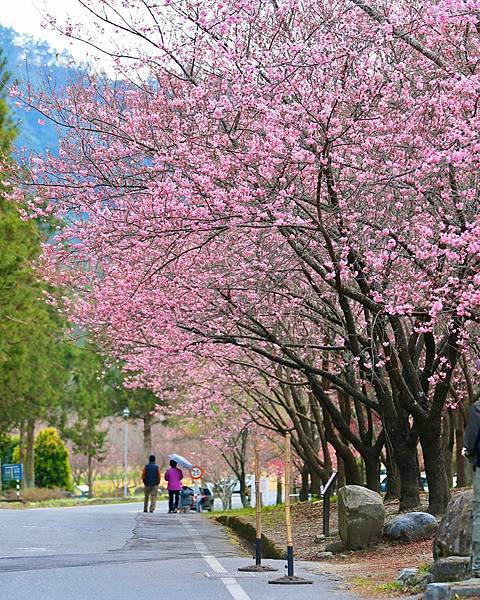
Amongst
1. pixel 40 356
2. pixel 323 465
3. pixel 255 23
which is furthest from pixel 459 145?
pixel 40 356

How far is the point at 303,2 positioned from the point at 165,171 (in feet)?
10.8

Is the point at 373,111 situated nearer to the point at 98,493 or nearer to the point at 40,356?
the point at 40,356

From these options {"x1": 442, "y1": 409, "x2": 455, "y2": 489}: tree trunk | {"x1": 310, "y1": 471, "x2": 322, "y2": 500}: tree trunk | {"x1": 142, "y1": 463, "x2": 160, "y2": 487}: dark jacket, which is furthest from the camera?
{"x1": 310, "y1": 471, "x2": 322, "y2": 500}: tree trunk

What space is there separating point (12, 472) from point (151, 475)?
15.3m

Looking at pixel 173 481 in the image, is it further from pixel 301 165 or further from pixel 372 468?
pixel 301 165

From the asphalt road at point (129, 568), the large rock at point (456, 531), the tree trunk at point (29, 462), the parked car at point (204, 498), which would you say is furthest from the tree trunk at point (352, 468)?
the tree trunk at point (29, 462)

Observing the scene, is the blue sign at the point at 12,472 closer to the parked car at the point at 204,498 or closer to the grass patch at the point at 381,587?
the parked car at the point at 204,498

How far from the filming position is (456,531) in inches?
404

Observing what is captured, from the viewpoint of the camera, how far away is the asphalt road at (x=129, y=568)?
31.5 ft

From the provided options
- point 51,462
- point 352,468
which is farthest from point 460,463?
point 51,462

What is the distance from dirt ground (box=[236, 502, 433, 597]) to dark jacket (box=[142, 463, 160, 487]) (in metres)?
10.2

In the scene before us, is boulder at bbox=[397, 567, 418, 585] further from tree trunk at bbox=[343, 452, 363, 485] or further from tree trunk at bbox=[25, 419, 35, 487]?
tree trunk at bbox=[25, 419, 35, 487]

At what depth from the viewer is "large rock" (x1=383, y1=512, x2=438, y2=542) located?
14766mm

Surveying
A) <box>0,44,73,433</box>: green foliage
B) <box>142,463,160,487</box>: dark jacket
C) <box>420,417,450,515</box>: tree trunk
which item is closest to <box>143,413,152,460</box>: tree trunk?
<box>0,44,73,433</box>: green foliage
